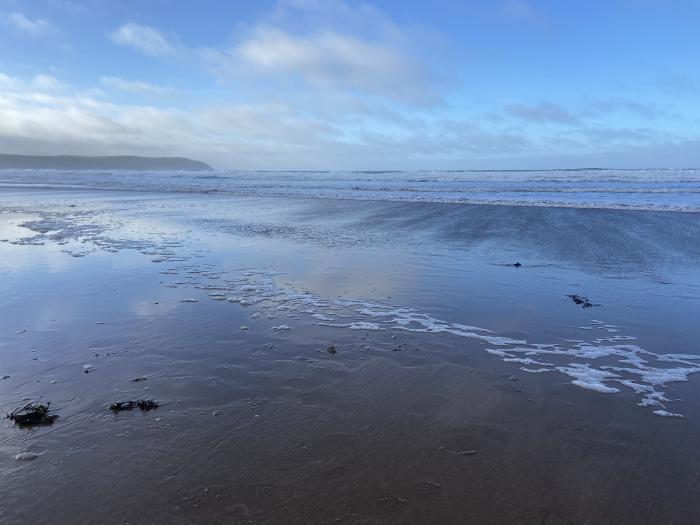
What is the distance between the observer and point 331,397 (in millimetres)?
4379

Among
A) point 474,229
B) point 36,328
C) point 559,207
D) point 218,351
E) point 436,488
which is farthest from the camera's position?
point 559,207

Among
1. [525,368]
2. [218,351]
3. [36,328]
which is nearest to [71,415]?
[218,351]

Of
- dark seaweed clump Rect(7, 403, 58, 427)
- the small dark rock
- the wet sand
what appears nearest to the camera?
the wet sand

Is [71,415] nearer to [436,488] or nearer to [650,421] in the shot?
[436,488]

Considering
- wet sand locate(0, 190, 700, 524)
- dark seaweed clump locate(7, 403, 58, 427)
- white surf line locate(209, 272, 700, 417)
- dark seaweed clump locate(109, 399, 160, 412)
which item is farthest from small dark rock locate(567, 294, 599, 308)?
dark seaweed clump locate(7, 403, 58, 427)

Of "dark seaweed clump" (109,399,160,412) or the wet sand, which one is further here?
"dark seaweed clump" (109,399,160,412)

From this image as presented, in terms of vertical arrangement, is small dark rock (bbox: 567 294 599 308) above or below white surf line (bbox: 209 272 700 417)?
above

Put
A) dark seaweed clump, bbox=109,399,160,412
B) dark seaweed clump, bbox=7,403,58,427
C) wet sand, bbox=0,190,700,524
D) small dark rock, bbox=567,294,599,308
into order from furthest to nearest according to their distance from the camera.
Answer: small dark rock, bbox=567,294,599,308 → dark seaweed clump, bbox=109,399,160,412 → dark seaweed clump, bbox=7,403,58,427 → wet sand, bbox=0,190,700,524

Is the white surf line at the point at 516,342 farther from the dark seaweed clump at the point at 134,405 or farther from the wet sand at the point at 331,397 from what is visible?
the dark seaweed clump at the point at 134,405

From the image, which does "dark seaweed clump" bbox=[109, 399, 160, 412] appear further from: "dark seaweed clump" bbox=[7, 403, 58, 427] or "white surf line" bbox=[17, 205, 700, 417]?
"white surf line" bbox=[17, 205, 700, 417]

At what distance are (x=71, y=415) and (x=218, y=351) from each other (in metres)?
1.69

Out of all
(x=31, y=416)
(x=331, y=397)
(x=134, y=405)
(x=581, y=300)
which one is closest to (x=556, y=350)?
(x=581, y=300)

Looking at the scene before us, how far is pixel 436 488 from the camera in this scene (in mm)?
3135

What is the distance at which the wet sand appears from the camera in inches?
120
